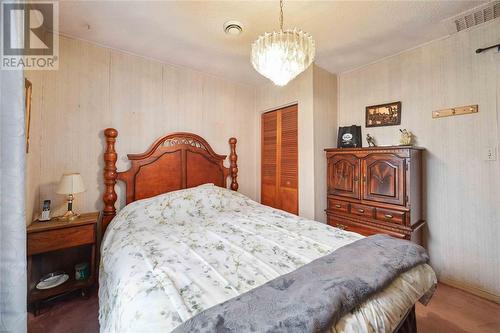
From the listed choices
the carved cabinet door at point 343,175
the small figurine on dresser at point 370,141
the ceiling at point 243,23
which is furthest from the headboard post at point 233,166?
the small figurine on dresser at point 370,141

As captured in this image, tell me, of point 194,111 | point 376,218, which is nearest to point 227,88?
point 194,111

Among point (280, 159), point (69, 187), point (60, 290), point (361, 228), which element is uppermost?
point (280, 159)

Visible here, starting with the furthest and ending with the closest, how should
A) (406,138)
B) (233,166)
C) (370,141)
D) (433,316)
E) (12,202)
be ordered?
(233,166), (370,141), (406,138), (433,316), (12,202)

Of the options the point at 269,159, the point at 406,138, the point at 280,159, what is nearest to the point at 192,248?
the point at 280,159

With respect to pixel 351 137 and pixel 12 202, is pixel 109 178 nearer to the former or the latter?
pixel 12 202

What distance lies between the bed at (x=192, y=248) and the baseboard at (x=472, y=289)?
134cm

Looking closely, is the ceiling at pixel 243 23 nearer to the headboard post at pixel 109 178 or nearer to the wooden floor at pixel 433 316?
the headboard post at pixel 109 178

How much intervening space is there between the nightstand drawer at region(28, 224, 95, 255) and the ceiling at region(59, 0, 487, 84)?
1.84m

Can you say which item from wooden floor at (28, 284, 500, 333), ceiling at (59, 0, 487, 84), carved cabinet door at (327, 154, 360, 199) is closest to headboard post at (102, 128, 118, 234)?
wooden floor at (28, 284, 500, 333)

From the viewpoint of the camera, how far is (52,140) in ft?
6.61

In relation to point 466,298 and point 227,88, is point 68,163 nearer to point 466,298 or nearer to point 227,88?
point 227,88

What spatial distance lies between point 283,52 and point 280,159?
1.94 metres

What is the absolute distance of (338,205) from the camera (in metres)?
2.62

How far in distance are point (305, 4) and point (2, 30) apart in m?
1.80
